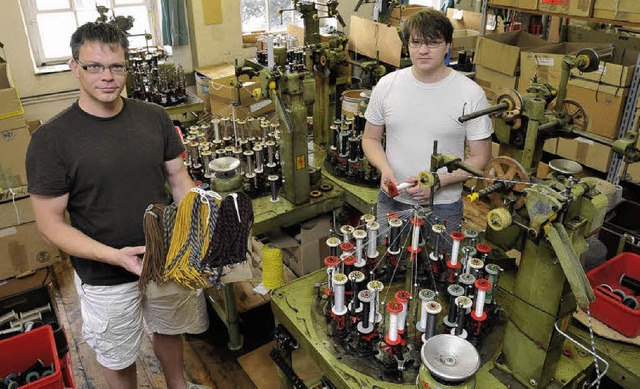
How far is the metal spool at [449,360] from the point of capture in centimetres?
113

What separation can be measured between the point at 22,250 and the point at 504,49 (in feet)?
11.5

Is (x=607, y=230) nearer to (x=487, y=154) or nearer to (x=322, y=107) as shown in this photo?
(x=487, y=154)

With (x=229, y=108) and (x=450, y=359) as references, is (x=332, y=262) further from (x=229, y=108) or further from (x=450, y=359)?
(x=229, y=108)

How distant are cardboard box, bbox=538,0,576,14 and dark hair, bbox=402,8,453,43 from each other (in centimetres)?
172

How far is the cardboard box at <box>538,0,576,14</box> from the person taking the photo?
3.12 metres

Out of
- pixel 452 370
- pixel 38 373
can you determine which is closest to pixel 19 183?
pixel 38 373

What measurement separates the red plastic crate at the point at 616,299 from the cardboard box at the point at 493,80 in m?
1.94

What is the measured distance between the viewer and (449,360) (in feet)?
3.92

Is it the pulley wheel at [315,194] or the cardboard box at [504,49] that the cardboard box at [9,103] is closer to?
the pulley wheel at [315,194]

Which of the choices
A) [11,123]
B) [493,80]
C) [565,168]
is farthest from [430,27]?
[11,123]

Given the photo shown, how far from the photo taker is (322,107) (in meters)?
3.29

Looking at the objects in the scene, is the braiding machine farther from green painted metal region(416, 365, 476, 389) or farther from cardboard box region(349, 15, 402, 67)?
cardboard box region(349, 15, 402, 67)

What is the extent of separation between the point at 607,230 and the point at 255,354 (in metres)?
1.90

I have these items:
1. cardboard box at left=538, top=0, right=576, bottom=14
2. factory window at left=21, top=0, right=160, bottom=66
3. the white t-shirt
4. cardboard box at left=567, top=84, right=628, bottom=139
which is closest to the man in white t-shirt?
the white t-shirt
